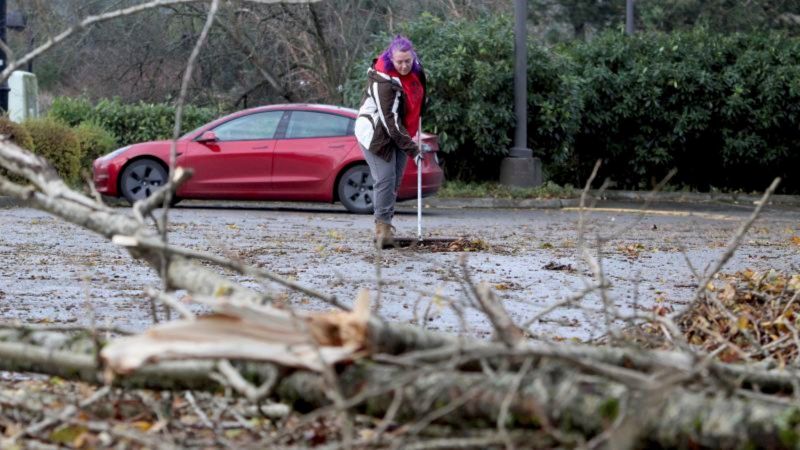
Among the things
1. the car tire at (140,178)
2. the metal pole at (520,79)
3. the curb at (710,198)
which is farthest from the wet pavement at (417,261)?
the curb at (710,198)

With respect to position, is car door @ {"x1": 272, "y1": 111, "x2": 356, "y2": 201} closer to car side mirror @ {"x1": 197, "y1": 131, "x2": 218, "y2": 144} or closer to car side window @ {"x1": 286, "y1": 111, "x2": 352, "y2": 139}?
car side window @ {"x1": 286, "y1": 111, "x2": 352, "y2": 139}

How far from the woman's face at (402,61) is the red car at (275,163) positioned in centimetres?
637

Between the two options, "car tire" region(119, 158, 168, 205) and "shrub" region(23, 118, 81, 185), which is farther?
"shrub" region(23, 118, 81, 185)

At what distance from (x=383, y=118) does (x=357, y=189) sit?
6596 millimetres

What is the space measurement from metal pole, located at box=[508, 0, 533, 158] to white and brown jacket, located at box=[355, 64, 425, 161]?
33.4 feet

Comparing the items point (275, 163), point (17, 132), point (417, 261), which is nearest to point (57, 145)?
point (17, 132)

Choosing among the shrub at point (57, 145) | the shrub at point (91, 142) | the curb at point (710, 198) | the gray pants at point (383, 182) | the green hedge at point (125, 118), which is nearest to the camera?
the gray pants at point (383, 182)

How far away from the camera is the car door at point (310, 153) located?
18172mm

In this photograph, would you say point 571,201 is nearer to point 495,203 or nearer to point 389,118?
point 495,203

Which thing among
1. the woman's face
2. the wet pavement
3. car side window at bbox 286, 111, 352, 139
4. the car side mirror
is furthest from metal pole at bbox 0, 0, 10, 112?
the woman's face

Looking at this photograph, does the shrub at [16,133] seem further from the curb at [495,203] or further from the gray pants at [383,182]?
the gray pants at [383,182]

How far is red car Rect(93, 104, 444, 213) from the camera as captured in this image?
18.2m

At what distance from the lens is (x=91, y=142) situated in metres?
21.4

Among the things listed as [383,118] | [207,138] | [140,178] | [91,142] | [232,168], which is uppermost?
[383,118]
